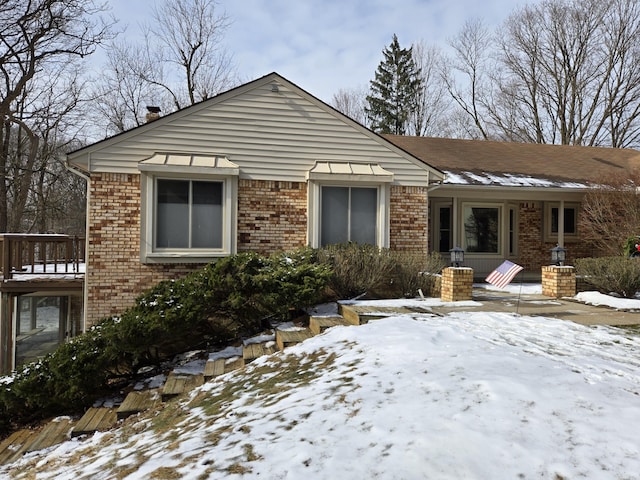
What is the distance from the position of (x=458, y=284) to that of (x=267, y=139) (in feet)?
15.9

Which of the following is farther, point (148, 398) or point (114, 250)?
point (114, 250)

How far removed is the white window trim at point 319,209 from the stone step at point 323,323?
2.84 m

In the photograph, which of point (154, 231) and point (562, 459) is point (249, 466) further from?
point (154, 231)

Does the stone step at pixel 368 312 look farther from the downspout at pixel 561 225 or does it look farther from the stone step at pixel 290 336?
the downspout at pixel 561 225

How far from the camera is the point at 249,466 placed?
7.79ft

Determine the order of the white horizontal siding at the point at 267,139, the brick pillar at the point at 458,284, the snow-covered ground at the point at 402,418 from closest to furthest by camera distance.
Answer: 1. the snow-covered ground at the point at 402,418
2. the brick pillar at the point at 458,284
3. the white horizontal siding at the point at 267,139

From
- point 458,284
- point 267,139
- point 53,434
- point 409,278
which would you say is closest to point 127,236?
point 267,139

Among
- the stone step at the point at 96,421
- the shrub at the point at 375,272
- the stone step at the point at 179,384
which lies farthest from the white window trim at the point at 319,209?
the stone step at the point at 96,421

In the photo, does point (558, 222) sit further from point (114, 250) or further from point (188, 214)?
point (114, 250)

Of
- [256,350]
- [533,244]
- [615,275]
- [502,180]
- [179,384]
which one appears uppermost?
[502,180]

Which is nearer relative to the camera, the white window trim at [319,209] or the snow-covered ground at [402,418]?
the snow-covered ground at [402,418]

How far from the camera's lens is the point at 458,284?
7.30 m

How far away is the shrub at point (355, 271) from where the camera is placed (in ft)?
24.7

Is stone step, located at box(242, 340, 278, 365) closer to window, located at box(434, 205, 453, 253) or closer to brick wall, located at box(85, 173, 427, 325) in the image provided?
brick wall, located at box(85, 173, 427, 325)
